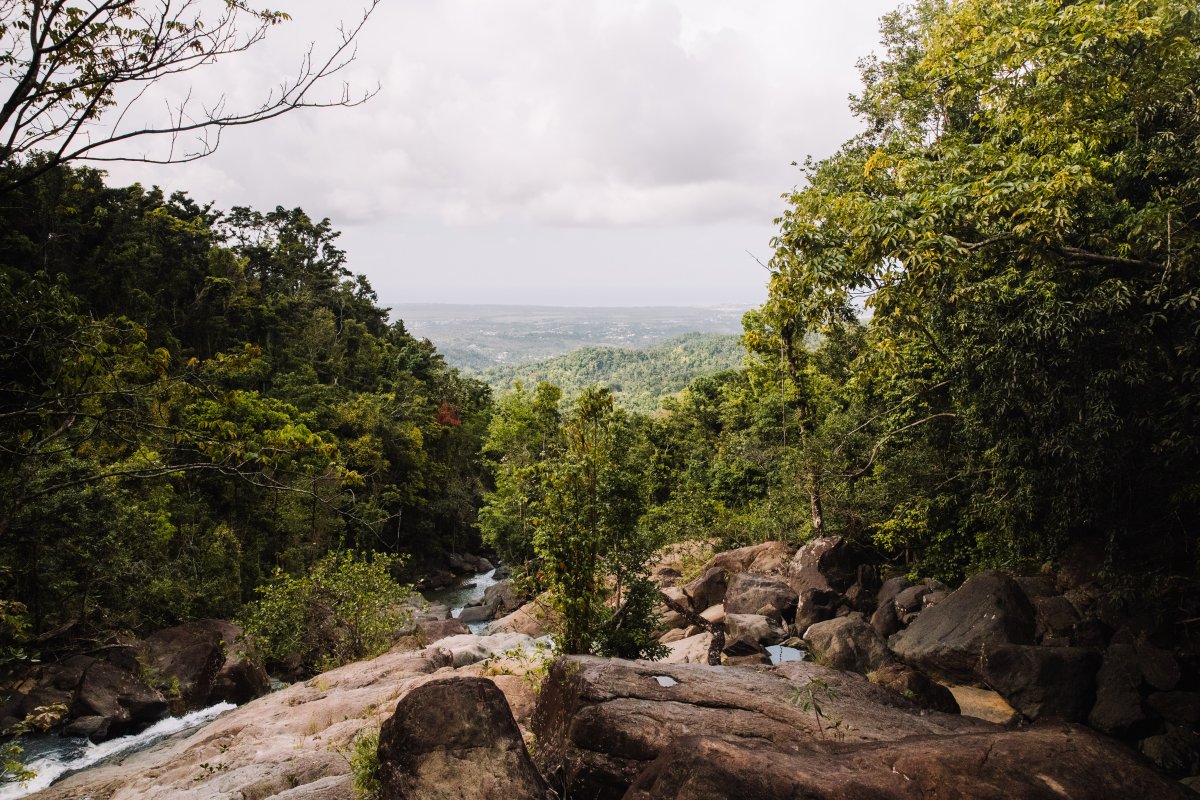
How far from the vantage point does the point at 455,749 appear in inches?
216

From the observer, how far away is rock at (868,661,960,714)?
9023 millimetres

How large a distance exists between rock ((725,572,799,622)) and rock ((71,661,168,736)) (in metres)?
14.7

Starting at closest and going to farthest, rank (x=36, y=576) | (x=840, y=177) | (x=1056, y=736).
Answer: (x=1056, y=736) < (x=36, y=576) < (x=840, y=177)

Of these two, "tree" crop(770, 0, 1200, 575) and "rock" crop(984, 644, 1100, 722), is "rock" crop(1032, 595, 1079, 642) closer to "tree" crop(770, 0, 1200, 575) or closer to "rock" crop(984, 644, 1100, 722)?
"tree" crop(770, 0, 1200, 575)

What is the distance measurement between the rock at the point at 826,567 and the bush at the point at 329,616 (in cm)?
1027

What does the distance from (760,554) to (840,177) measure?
11.5m

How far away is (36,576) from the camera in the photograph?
629 inches

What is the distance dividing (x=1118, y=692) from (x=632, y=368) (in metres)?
116

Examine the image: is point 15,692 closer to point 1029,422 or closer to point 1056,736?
point 1056,736

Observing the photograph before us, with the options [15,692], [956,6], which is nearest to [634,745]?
[956,6]

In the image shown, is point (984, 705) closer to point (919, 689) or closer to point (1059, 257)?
point (919, 689)

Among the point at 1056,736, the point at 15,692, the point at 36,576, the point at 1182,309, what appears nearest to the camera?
the point at 1056,736

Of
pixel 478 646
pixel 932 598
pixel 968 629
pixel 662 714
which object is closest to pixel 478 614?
pixel 478 646

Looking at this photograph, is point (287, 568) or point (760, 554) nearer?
point (760, 554)
